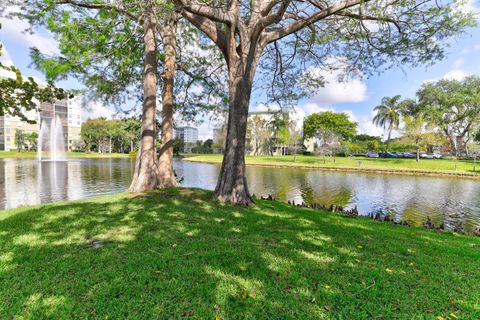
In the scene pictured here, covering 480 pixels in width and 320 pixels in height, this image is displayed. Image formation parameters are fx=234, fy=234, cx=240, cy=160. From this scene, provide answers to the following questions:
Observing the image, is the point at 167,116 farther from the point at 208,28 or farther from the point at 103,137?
the point at 103,137

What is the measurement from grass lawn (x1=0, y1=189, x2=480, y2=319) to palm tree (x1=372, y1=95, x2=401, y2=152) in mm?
47451

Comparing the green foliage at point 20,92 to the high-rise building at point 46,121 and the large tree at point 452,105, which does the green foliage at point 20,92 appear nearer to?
the large tree at point 452,105

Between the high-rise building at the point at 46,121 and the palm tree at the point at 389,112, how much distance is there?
66.9 m

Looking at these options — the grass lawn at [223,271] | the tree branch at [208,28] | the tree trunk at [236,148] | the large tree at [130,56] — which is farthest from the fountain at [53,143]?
the grass lawn at [223,271]

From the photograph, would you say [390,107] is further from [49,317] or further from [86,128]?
[86,128]

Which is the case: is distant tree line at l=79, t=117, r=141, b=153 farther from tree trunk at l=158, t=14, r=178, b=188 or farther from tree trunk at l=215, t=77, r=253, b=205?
tree trunk at l=215, t=77, r=253, b=205

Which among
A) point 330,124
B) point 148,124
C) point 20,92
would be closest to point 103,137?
point 330,124

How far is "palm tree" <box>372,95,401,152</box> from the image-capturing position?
4428 cm

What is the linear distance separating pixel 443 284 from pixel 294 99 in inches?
368

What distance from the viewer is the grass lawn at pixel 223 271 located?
227 cm

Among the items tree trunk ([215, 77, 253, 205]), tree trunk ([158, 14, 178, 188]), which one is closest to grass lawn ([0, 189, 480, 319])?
tree trunk ([215, 77, 253, 205])

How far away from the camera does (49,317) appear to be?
82.4 inches

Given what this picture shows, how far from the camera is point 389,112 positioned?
44.6m

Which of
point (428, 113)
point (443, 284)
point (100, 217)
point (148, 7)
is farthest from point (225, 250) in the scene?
point (428, 113)
